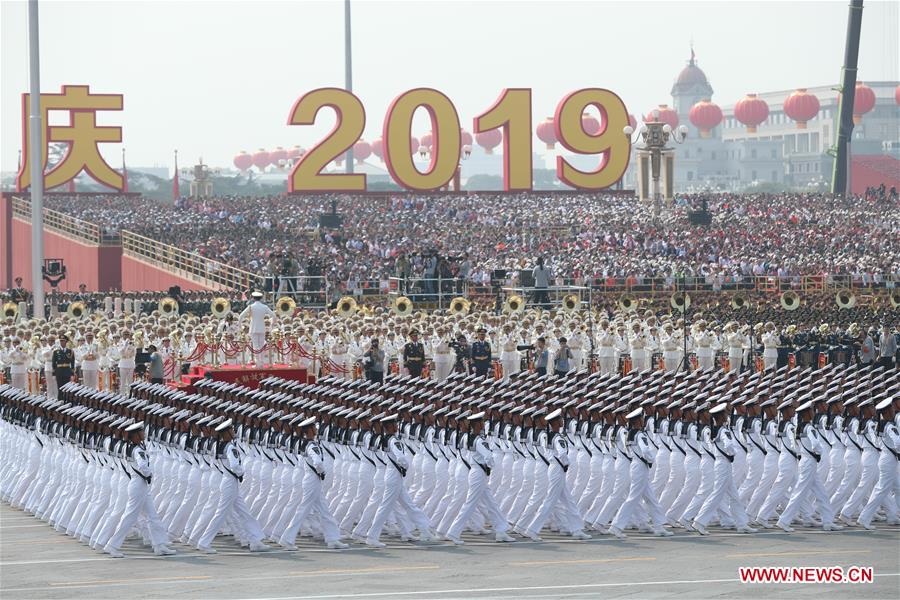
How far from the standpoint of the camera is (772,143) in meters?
182

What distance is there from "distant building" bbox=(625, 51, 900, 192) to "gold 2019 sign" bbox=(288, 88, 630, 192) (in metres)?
85.9

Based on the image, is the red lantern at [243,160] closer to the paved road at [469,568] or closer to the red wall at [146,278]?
Result: the red wall at [146,278]

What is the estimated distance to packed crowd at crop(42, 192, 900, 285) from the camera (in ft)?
152

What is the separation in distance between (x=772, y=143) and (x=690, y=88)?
62.9ft

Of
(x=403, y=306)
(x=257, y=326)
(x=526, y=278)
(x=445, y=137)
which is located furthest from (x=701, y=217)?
(x=257, y=326)

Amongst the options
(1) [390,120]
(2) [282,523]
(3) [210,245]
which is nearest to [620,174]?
(1) [390,120]

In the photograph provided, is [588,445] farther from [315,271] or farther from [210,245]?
[210,245]

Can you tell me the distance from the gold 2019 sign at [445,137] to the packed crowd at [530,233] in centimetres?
84

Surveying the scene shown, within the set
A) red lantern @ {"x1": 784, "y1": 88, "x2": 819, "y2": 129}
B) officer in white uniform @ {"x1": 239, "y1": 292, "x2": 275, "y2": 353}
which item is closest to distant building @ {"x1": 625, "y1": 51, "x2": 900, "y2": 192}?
red lantern @ {"x1": 784, "y1": 88, "x2": 819, "y2": 129}

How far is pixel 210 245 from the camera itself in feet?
161

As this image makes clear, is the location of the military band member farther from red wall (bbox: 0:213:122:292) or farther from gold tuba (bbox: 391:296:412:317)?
red wall (bbox: 0:213:122:292)

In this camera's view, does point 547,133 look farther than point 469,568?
Yes

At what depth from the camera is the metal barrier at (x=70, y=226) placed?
5188 cm

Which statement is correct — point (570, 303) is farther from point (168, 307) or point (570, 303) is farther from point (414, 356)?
point (168, 307)
